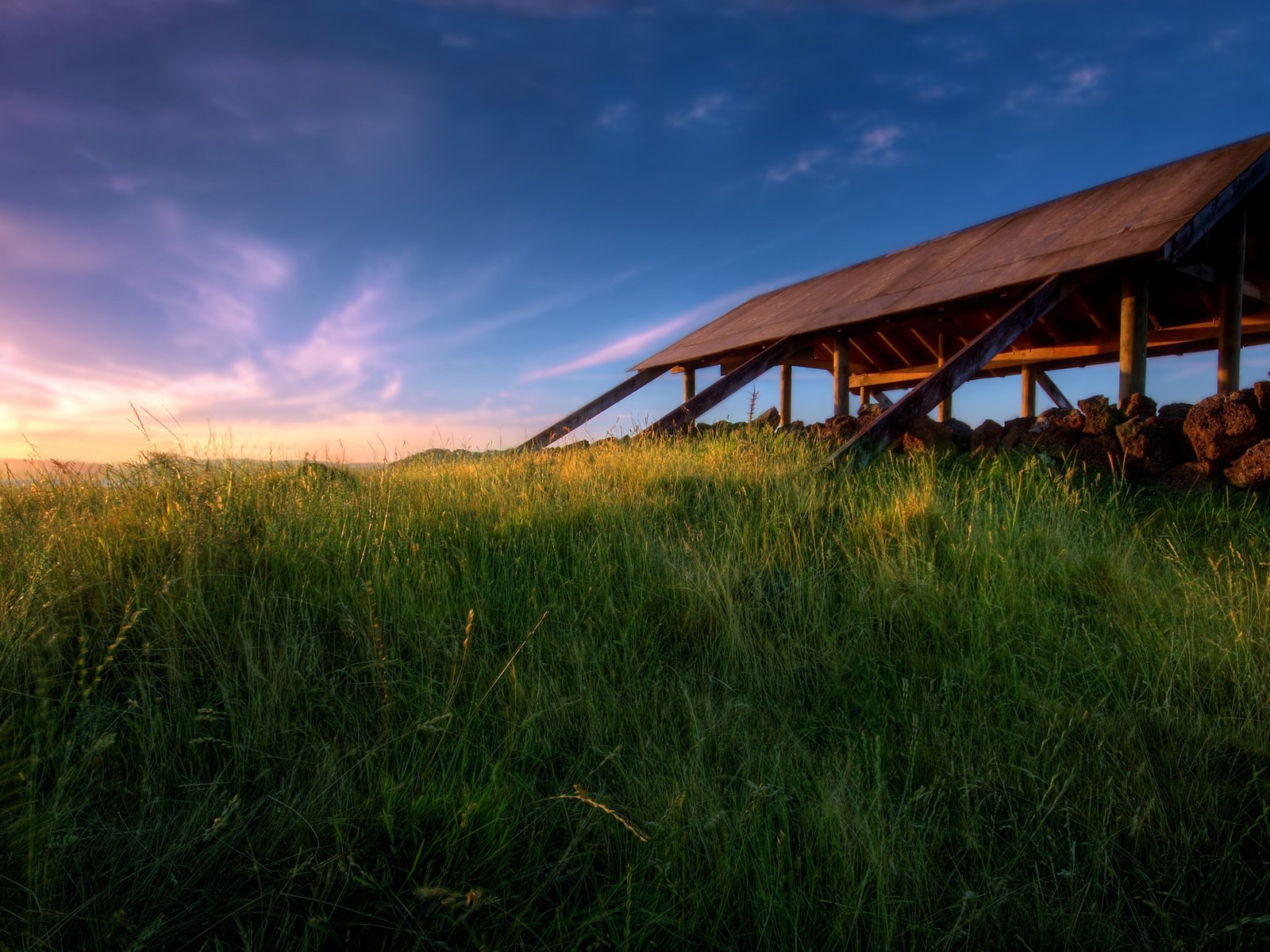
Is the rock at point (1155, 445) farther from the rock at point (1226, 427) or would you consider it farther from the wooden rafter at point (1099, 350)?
the wooden rafter at point (1099, 350)

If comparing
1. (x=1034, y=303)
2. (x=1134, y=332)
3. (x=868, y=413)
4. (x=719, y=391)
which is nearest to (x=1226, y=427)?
(x=1134, y=332)

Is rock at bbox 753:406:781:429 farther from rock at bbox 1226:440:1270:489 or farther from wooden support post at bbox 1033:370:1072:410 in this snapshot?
wooden support post at bbox 1033:370:1072:410

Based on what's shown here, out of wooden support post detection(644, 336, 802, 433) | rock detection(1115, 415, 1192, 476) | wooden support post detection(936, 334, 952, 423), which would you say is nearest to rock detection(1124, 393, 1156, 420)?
rock detection(1115, 415, 1192, 476)

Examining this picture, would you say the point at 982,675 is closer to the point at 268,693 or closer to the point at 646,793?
the point at 646,793

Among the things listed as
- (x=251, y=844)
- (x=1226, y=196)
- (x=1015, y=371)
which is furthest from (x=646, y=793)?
(x=1015, y=371)

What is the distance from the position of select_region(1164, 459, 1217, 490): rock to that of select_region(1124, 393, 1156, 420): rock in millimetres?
636

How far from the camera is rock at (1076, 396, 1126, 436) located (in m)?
5.94

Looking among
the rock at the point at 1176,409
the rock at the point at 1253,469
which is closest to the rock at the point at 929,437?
the rock at the point at 1176,409

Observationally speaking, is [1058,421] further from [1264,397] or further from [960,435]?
[1264,397]

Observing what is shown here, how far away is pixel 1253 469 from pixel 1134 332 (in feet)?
7.41

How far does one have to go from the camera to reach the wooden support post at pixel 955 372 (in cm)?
600

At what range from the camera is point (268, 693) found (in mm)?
2248

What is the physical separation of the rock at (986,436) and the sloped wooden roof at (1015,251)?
165 centimetres

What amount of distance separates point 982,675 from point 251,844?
265cm
